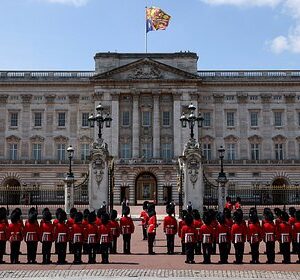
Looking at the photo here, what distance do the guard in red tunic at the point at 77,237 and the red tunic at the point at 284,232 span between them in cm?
625

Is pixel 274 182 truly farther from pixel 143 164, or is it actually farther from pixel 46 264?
pixel 46 264

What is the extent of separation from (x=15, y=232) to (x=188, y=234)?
5.43m

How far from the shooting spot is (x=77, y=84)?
60.1 m

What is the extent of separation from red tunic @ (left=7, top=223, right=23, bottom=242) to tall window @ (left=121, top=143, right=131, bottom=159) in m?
43.5

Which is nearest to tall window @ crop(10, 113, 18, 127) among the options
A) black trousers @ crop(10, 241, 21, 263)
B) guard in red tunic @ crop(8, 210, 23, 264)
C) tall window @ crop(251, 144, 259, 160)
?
tall window @ crop(251, 144, 259, 160)

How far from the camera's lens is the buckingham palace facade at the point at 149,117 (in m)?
58.6

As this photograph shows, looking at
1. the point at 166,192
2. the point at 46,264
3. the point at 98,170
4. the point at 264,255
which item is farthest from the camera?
the point at 166,192

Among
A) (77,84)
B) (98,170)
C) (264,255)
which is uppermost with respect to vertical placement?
(77,84)

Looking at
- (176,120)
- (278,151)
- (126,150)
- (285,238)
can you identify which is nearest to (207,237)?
(285,238)

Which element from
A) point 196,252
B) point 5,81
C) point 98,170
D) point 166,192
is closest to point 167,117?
point 166,192

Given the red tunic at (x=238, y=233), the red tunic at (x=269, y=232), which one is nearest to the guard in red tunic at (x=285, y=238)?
the red tunic at (x=269, y=232)

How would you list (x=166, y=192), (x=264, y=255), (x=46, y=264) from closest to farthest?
1. (x=46, y=264)
2. (x=264, y=255)
3. (x=166, y=192)

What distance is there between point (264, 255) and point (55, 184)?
1749 inches

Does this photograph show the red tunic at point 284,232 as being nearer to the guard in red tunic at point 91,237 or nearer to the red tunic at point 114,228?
the red tunic at point 114,228
